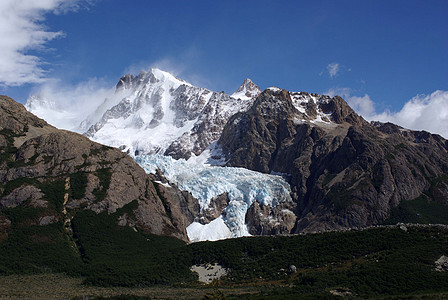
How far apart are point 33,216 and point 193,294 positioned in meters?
77.0

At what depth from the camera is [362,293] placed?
97375 mm

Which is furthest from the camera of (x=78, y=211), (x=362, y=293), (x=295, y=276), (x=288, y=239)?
(x=78, y=211)

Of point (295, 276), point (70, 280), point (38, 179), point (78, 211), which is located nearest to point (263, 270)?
point (295, 276)

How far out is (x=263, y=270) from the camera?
12862 centimetres

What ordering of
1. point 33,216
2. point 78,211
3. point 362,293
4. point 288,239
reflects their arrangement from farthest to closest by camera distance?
1. point 78,211
2. point 33,216
3. point 288,239
4. point 362,293

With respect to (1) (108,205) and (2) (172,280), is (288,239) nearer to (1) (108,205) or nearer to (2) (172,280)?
(2) (172,280)

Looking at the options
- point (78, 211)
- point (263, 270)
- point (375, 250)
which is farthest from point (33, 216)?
point (375, 250)

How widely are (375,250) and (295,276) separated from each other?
19.6 metres

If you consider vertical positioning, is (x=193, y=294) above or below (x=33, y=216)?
below

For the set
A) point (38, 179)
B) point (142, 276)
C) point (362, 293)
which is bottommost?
point (362, 293)

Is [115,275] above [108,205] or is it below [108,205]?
below

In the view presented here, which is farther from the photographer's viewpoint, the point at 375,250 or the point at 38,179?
the point at 38,179

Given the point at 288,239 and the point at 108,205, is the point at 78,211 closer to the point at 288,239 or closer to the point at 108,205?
the point at 108,205

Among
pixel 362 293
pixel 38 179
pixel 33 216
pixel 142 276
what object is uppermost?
pixel 38 179
